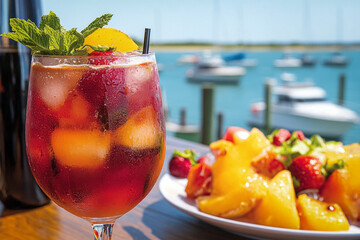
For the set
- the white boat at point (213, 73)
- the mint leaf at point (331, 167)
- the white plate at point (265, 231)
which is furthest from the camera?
the white boat at point (213, 73)

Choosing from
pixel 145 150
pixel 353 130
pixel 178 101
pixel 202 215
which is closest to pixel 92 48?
pixel 145 150

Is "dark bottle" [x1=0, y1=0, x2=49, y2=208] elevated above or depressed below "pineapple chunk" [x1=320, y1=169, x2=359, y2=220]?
above

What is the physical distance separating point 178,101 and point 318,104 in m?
14.7

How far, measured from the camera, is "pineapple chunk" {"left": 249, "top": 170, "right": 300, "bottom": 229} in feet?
3.29

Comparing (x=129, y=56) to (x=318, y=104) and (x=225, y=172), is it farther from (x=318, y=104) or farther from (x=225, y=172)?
(x=318, y=104)

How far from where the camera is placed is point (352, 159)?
1147 mm

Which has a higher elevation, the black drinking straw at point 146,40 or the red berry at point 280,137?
the black drinking straw at point 146,40

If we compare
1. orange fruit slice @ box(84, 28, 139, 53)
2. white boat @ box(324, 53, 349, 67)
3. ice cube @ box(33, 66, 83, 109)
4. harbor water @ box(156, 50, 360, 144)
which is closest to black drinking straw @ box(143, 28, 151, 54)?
orange fruit slice @ box(84, 28, 139, 53)

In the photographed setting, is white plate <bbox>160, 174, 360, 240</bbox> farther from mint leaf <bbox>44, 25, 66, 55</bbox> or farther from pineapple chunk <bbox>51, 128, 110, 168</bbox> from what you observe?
mint leaf <bbox>44, 25, 66, 55</bbox>

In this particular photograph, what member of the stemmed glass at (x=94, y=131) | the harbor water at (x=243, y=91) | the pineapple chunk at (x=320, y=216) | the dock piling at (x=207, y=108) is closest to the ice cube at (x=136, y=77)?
the stemmed glass at (x=94, y=131)

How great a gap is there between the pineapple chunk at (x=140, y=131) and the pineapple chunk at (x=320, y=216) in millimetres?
473

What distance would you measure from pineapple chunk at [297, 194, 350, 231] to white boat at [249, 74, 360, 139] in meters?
13.6

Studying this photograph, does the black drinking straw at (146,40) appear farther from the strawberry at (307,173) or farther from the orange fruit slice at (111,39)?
the strawberry at (307,173)

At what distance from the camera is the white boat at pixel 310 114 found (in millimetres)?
14102
